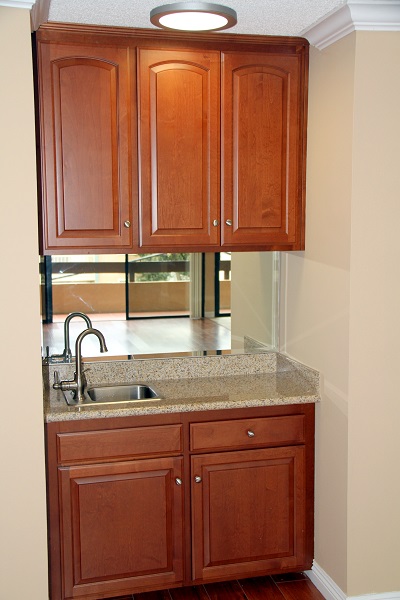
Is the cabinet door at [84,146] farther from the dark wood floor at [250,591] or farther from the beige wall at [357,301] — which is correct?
the dark wood floor at [250,591]

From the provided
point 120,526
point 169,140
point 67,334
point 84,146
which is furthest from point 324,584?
point 84,146

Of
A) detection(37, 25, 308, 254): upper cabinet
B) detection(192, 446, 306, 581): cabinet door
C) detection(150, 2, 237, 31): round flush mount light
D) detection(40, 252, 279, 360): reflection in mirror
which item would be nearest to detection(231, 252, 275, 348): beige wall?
detection(40, 252, 279, 360): reflection in mirror

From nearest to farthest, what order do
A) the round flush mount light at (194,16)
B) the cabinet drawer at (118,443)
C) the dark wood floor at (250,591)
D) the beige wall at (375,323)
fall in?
the round flush mount light at (194,16)
the beige wall at (375,323)
the cabinet drawer at (118,443)
the dark wood floor at (250,591)

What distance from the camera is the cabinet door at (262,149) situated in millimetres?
3219

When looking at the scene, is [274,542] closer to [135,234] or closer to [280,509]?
[280,509]

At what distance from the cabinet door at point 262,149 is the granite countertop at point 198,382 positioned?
A: 2.05ft

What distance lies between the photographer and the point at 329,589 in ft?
10.5

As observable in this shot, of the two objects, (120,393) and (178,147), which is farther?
(120,393)

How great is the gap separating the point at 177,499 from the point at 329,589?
761mm

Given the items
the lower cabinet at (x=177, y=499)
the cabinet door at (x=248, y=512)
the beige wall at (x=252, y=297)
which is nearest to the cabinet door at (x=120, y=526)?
the lower cabinet at (x=177, y=499)

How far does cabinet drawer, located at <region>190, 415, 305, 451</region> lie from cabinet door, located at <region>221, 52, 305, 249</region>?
775 mm

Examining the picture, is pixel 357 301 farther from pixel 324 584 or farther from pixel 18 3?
pixel 18 3

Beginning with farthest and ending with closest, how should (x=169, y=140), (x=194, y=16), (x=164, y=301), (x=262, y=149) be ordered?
1. (x=164, y=301)
2. (x=262, y=149)
3. (x=169, y=140)
4. (x=194, y=16)

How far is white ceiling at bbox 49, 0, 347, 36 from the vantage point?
271 centimetres
